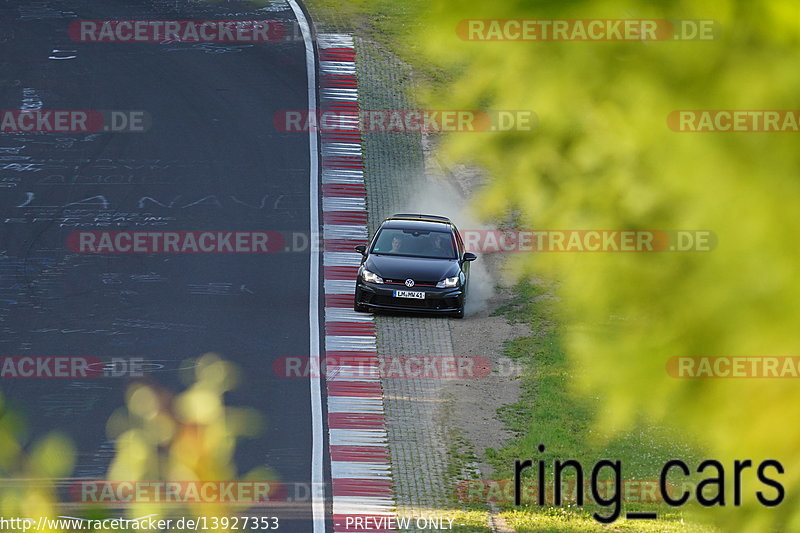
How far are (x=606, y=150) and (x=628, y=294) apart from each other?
7.2 inches

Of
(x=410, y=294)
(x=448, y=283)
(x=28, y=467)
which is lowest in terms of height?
(x=28, y=467)

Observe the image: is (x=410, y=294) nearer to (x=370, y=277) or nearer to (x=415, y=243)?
(x=370, y=277)

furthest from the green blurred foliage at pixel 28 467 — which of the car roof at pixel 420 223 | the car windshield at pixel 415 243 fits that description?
the car roof at pixel 420 223

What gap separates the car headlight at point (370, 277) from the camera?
20953 mm

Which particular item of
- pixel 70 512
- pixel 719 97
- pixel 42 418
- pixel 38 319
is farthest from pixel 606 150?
pixel 38 319

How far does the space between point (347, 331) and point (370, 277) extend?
107 centimetres

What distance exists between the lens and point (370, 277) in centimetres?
2102

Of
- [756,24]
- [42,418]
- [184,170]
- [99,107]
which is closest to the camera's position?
[756,24]

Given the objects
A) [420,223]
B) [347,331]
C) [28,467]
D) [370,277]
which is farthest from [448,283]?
[28,467]

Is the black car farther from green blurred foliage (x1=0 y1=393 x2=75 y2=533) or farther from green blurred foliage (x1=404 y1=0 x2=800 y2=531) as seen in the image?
green blurred foliage (x1=404 y1=0 x2=800 y2=531)

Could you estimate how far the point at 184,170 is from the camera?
1089 inches

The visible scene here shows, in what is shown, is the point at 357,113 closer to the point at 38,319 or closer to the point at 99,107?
the point at 99,107

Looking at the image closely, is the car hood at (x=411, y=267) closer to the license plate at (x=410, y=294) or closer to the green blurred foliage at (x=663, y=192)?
the license plate at (x=410, y=294)

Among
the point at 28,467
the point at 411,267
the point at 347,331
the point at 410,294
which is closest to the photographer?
the point at 28,467
